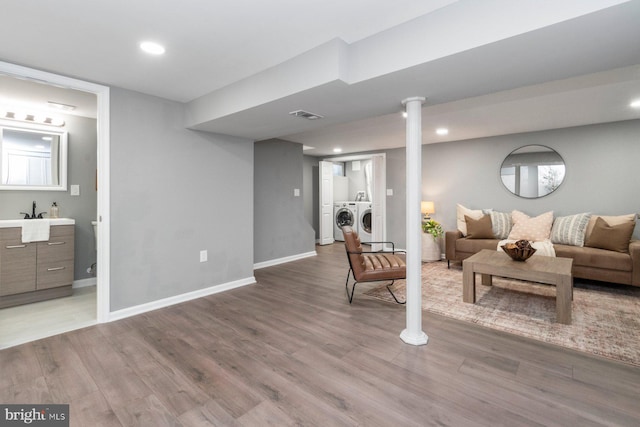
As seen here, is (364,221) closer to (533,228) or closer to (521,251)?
(533,228)

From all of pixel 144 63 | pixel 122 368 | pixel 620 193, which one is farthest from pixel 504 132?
pixel 122 368

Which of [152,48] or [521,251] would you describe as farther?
[521,251]

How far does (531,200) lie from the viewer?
4984 mm

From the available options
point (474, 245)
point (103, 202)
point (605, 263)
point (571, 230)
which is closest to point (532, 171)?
point (571, 230)

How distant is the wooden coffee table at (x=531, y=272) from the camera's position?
281 centimetres

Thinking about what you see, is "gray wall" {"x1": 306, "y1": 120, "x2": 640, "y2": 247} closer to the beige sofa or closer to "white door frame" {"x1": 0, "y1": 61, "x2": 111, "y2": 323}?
the beige sofa

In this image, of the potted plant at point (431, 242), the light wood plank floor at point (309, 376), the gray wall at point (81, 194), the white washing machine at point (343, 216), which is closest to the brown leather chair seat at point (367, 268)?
the light wood plank floor at point (309, 376)

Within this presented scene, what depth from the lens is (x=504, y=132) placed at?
4969 mm

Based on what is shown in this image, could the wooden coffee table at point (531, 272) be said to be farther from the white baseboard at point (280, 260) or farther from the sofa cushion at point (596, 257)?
the white baseboard at point (280, 260)

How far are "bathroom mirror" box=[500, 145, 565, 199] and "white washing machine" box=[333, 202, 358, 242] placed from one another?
337 centimetres

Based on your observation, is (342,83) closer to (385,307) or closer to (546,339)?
(385,307)

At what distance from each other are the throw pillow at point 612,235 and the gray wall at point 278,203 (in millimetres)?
4413

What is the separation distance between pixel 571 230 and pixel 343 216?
15.0 ft

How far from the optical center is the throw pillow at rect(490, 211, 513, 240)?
16.3 ft
